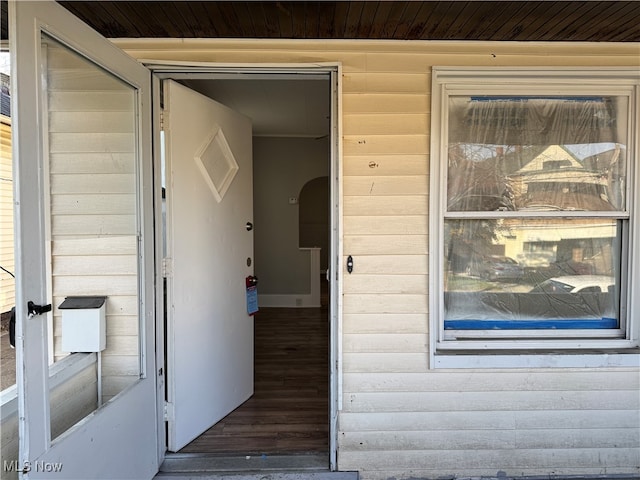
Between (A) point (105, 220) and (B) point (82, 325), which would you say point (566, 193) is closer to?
(A) point (105, 220)

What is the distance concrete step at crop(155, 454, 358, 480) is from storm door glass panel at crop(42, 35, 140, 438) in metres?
0.57

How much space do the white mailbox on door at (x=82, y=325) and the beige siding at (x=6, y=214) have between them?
12.6 inches

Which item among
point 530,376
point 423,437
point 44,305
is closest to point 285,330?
point 423,437

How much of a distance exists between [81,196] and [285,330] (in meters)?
3.05

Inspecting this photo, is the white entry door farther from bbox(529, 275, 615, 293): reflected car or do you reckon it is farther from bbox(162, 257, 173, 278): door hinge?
bbox(529, 275, 615, 293): reflected car

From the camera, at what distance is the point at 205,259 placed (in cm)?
225

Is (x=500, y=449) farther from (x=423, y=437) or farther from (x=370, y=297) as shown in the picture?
(x=370, y=297)

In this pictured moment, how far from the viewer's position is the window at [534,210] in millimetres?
1961

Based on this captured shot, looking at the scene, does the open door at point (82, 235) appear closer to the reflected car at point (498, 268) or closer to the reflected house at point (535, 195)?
the reflected house at point (535, 195)

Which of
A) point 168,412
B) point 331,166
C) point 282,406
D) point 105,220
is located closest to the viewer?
point 105,220

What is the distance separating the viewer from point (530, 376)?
1.97 metres

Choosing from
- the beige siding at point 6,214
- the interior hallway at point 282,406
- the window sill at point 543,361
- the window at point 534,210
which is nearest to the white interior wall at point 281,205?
the interior hallway at point 282,406

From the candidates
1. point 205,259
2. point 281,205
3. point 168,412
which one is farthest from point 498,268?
point 281,205

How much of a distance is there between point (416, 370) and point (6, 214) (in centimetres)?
192
